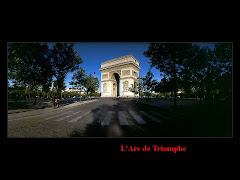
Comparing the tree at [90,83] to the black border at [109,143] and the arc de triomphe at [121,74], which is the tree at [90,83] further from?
the black border at [109,143]

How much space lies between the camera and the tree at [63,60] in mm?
6762

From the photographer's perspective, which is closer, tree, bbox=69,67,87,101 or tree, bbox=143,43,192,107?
tree, bbox=143,43,192,107

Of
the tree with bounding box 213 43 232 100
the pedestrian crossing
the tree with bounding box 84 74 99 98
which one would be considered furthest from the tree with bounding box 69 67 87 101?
the tree with bounding box 213 43 232 100

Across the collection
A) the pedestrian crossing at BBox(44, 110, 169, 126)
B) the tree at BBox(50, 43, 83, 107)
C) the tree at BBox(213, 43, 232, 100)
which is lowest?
the pedestrian crossing at BBox(44, 110, 169, 126)

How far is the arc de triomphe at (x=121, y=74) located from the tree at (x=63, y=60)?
18887 millimetres

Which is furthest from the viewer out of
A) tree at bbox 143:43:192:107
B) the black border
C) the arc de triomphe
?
the arc de triomphe

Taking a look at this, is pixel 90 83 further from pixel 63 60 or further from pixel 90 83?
pixel 63 60

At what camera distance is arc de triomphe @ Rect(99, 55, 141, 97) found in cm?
2779

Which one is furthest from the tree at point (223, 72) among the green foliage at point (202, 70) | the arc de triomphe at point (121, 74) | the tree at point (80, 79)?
the arc de triomphe at point (121, 74)

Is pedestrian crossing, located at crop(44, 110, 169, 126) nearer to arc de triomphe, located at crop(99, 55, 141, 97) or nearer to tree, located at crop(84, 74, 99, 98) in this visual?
tree, located at crop(84, 74, 99, 98)

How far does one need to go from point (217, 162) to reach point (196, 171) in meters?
0.73

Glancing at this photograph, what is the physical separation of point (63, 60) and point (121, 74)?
24.0 m

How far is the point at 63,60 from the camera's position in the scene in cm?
746

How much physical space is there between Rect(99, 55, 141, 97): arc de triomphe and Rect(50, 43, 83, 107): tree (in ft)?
62.0
